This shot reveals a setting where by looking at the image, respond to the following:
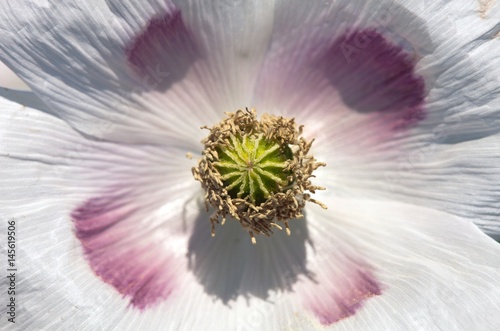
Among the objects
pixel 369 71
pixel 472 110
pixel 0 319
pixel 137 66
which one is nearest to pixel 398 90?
pixel 369 71

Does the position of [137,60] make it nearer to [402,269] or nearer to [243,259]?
[243,259]

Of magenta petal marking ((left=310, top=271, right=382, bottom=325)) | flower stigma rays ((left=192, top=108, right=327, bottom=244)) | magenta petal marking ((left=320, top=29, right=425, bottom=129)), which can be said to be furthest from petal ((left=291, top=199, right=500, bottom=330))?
magenta petal marking ((left=320, top=29, right=425, bottom=129))

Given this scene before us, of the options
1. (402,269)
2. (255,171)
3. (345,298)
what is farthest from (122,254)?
(402,269)

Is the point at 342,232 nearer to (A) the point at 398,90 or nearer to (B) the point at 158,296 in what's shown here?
(A) the point at 398,90

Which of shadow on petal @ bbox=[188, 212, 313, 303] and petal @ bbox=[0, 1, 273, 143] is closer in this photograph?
petal @ bbox=[0, 1, 273, 143]

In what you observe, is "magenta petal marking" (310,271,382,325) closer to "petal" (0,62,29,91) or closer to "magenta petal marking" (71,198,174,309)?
"magenta petal marking" (71,198,174,309)
